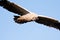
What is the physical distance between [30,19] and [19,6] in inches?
30.0

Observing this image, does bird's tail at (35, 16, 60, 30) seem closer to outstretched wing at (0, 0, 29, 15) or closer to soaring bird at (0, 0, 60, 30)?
soaring bird at (0, 0, 60, 30)

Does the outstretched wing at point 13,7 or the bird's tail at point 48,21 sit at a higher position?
the outstretched wing at point 13,7

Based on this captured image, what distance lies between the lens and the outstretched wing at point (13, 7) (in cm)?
1076

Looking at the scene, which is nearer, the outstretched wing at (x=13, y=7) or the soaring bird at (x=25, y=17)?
the soaring bird at (x=25, y=17)

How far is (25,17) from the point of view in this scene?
10.5 meters

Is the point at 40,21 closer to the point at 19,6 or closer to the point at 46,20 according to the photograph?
the point at 46,20

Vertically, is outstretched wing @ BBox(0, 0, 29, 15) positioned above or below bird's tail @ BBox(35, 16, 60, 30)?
above

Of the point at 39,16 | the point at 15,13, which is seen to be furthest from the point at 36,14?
the point at 15,13

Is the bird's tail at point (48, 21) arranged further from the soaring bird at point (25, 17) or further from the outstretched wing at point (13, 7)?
the outstretched wing at point (13, 7)

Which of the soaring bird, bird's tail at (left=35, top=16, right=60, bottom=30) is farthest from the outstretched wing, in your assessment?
bird's tail at (left=35, top=16, right=60, bottom=30)

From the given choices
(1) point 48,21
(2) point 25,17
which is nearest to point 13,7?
(2) point 25,17

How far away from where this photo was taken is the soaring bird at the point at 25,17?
1055 cm

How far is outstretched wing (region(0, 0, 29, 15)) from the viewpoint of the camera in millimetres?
10762

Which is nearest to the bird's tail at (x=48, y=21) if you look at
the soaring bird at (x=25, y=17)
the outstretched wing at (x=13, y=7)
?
the soaring bird at (x=25, y=17)
